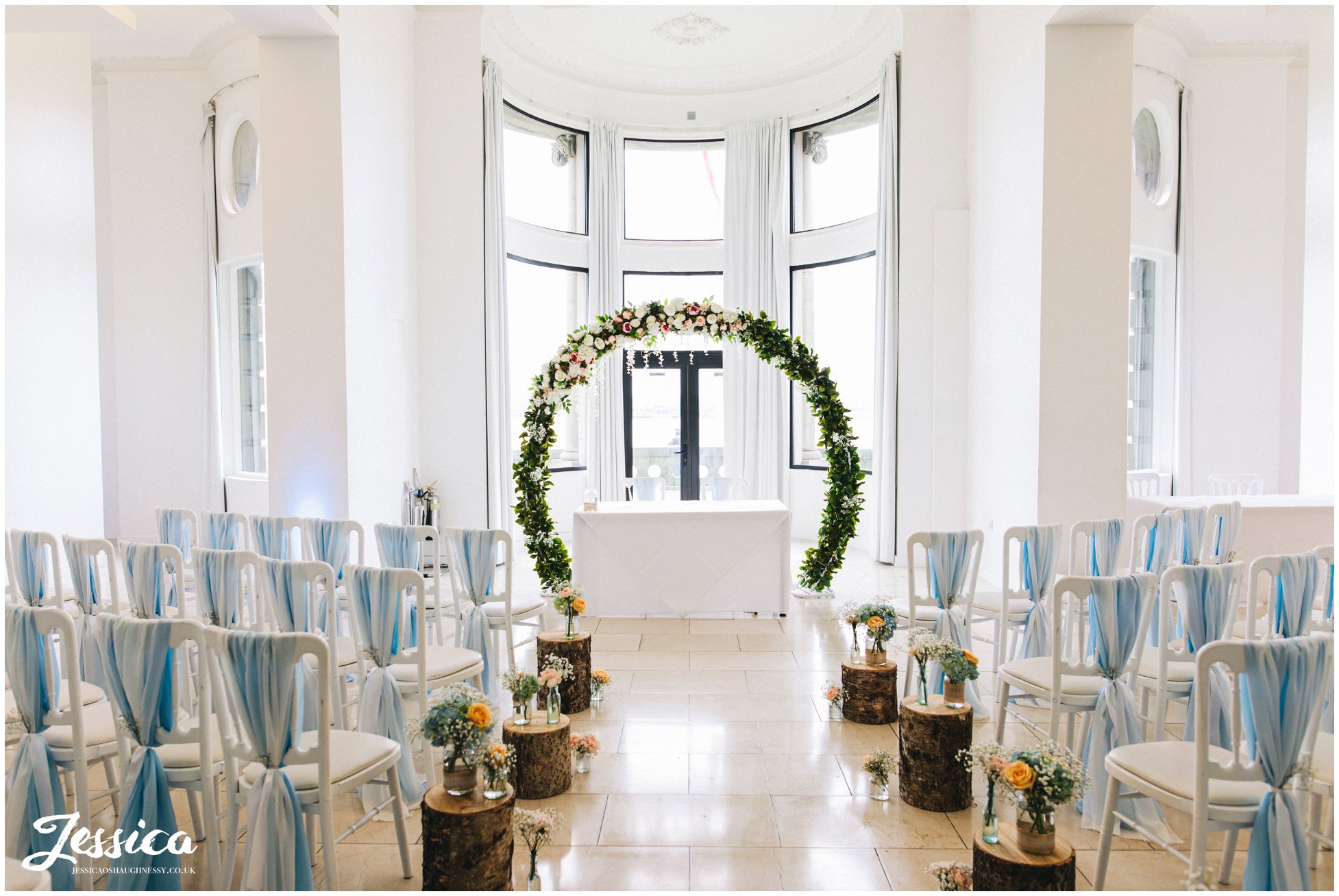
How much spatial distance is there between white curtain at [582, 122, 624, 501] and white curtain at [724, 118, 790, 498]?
1357 mm

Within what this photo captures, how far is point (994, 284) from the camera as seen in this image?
7.00 m

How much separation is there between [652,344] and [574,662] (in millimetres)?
3046

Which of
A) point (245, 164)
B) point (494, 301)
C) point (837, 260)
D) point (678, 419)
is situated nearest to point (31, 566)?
point (494, 301)

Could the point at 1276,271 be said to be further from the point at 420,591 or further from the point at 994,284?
the point at 420,591

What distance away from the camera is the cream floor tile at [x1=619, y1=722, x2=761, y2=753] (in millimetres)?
3721

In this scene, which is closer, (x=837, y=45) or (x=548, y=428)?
(x=548, y=428)

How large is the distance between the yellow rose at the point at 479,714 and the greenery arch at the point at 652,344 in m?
3.94

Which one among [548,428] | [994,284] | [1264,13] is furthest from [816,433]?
[1264,13]

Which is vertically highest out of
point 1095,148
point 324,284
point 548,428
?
point 1095,148

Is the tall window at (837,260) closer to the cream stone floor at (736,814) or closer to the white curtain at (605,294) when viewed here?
the white curtain at (605,294)

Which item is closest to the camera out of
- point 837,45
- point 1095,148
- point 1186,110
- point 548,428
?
point 1095,148

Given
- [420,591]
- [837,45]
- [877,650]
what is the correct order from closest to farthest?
[420,591] < [877,650] < [837,45]

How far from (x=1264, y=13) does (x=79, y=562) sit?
983cm

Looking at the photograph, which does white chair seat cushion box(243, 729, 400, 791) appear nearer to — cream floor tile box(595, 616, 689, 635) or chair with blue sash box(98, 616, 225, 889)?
chair with blue sash box(98, 616, 225, 889)
